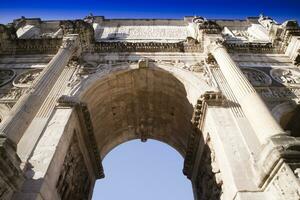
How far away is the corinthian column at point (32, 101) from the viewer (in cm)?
712

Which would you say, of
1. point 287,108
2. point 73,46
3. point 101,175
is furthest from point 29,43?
point 287,108

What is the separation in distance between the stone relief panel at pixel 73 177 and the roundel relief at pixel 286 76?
29.2ft

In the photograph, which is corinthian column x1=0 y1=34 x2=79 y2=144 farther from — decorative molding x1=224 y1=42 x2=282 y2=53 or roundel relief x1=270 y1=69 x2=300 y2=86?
roundel relief x1=270 y1=69 x2=300 y2=86

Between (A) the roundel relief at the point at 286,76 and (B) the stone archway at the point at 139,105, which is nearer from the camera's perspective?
(B) the stone archway at the point at 139,105

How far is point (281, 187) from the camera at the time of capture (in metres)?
5.90

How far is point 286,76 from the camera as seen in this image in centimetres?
1204

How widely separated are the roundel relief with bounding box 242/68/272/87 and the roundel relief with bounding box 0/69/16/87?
33.9 feet

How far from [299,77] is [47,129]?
34.5 ft

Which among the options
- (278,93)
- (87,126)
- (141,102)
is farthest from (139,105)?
(278,93)

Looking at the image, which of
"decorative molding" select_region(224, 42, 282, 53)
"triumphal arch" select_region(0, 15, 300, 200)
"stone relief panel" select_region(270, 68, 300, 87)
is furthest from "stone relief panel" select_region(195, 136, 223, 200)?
"decorative molding" select_region(224, 42, 282, 53)

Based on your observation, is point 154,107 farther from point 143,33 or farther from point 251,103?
point 251,103

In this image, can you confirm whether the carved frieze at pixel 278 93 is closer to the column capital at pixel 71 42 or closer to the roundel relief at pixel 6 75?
the column capital at pixel 71 42

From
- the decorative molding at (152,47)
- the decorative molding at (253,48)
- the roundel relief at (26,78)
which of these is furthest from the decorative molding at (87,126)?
the decorative molding at (253,48)

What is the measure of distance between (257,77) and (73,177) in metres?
8.75
